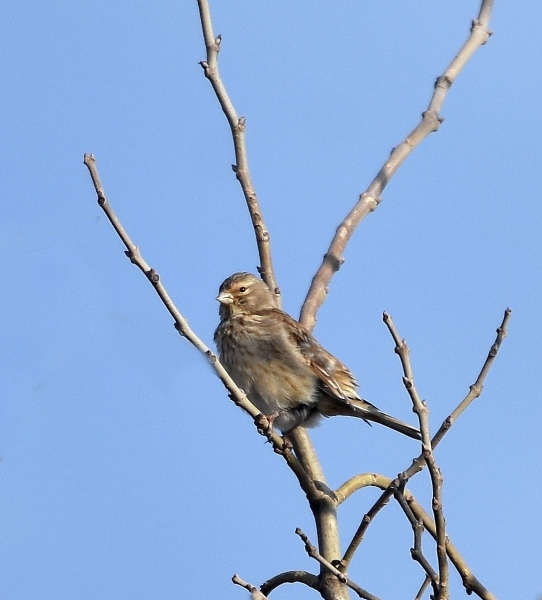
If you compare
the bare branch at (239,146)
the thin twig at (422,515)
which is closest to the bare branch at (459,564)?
the thin twig at (422,515)

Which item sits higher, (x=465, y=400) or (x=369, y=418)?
(x=369, y=418)

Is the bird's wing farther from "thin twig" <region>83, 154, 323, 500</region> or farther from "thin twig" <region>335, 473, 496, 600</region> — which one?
"thin twig" <region>83, 154, 323, 500</region>

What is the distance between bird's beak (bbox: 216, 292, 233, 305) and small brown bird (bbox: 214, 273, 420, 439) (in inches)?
14.1

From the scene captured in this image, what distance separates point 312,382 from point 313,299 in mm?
587

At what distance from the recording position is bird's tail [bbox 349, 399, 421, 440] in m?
6.70

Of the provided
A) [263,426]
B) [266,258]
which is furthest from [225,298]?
[263,426]

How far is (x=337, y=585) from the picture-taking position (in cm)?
444

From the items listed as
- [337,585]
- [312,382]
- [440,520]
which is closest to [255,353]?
[312,382]

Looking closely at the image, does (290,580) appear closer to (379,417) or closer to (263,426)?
(263,426)

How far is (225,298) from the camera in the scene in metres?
7.58

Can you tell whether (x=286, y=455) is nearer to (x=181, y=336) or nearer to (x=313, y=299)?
(x=181, y=336)

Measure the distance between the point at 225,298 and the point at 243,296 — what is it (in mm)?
134

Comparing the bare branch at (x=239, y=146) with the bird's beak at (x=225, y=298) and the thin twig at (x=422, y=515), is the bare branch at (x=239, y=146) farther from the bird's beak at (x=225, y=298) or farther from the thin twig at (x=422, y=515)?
the thin twig at (x=422, y=515)

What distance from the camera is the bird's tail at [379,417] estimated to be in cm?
670
